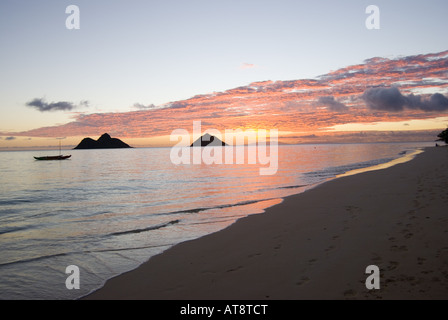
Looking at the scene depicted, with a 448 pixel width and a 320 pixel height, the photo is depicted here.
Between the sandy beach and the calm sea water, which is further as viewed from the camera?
the calm sea water

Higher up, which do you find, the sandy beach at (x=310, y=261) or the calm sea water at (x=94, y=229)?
the sandy beach at (x=310, y=261)

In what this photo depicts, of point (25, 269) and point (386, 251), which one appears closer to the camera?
point (386, 251)

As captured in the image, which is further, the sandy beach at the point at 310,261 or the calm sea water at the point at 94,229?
the calm sea water at the point at 94,229

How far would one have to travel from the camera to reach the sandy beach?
235 inches

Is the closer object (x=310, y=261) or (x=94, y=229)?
(x=310, y=261)

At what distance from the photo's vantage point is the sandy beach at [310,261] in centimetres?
596

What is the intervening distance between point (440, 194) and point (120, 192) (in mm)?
25354

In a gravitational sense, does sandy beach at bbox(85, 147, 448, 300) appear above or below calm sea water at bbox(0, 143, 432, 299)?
above

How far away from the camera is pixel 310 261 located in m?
7.54

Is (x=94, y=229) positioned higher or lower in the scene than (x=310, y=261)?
lower
